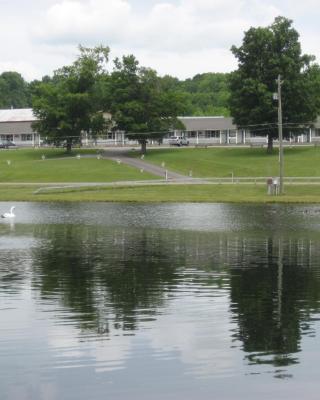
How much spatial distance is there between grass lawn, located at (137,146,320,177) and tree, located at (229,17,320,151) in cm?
454

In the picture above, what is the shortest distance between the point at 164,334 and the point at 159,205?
137ft

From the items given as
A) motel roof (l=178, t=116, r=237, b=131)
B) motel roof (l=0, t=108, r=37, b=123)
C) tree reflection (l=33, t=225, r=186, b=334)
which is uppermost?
motel roof (l=0, t=108, r=37, b=123)

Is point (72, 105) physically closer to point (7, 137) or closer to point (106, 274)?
point (7, 137)

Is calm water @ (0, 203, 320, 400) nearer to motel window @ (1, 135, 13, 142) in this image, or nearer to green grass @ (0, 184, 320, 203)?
green grass @ (0, 184, 320, 203)

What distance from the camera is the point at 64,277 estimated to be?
2680 centimetres

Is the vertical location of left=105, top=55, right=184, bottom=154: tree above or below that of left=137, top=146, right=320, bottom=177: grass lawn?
above

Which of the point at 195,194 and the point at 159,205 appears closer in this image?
the point at 159,205

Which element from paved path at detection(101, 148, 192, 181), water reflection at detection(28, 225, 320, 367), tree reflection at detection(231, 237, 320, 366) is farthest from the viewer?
paved path at detection(101, 148, 192, 181)

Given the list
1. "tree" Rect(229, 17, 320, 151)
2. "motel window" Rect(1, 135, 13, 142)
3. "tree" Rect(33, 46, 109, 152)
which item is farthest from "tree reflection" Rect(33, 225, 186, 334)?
"motel window" Rect(1, 135, 13, 142)

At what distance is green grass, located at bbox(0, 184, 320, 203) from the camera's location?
212 ft

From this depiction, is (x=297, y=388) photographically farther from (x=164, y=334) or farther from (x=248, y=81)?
(x=248, y=81)

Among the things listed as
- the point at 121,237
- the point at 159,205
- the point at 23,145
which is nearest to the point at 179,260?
the point at 121,237

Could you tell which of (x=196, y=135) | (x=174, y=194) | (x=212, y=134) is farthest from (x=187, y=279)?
(x=196, y=135)

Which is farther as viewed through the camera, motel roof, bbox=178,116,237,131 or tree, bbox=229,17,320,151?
motel roof, bbox=178,116,237,131
